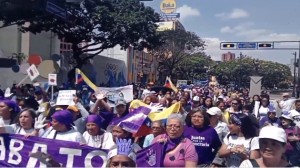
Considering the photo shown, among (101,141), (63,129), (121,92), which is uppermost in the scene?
(121,92)

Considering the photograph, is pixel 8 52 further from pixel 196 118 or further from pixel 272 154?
pixel 272 154

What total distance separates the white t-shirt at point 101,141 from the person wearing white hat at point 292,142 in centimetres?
219

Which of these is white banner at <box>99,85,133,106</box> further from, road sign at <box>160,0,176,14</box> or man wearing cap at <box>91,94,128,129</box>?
road sign at <box>160,0,176,14</box>

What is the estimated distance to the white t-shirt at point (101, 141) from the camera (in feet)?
17.9

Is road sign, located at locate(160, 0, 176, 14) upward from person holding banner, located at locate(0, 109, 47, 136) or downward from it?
upward

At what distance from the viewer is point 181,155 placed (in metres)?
4.53

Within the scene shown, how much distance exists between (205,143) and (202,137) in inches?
3.3

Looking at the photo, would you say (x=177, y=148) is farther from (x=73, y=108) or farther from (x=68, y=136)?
(x=73, y=108)

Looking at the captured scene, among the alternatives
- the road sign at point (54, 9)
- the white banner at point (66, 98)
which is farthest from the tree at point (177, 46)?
the white banner at point (66, 98)

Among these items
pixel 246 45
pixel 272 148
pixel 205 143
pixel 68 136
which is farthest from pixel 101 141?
pixel 246 45

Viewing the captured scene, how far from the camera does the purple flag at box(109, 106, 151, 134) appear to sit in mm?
5704

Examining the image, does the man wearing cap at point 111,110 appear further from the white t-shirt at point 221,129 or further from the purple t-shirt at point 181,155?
the purple t-shirt at point 181,155

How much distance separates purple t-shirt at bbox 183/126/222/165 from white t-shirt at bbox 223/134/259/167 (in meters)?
0.16

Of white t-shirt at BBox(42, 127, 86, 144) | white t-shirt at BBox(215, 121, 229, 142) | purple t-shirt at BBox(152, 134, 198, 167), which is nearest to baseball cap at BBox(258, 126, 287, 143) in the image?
purple t-shirt at BBox(152, 134, 198, 167)
